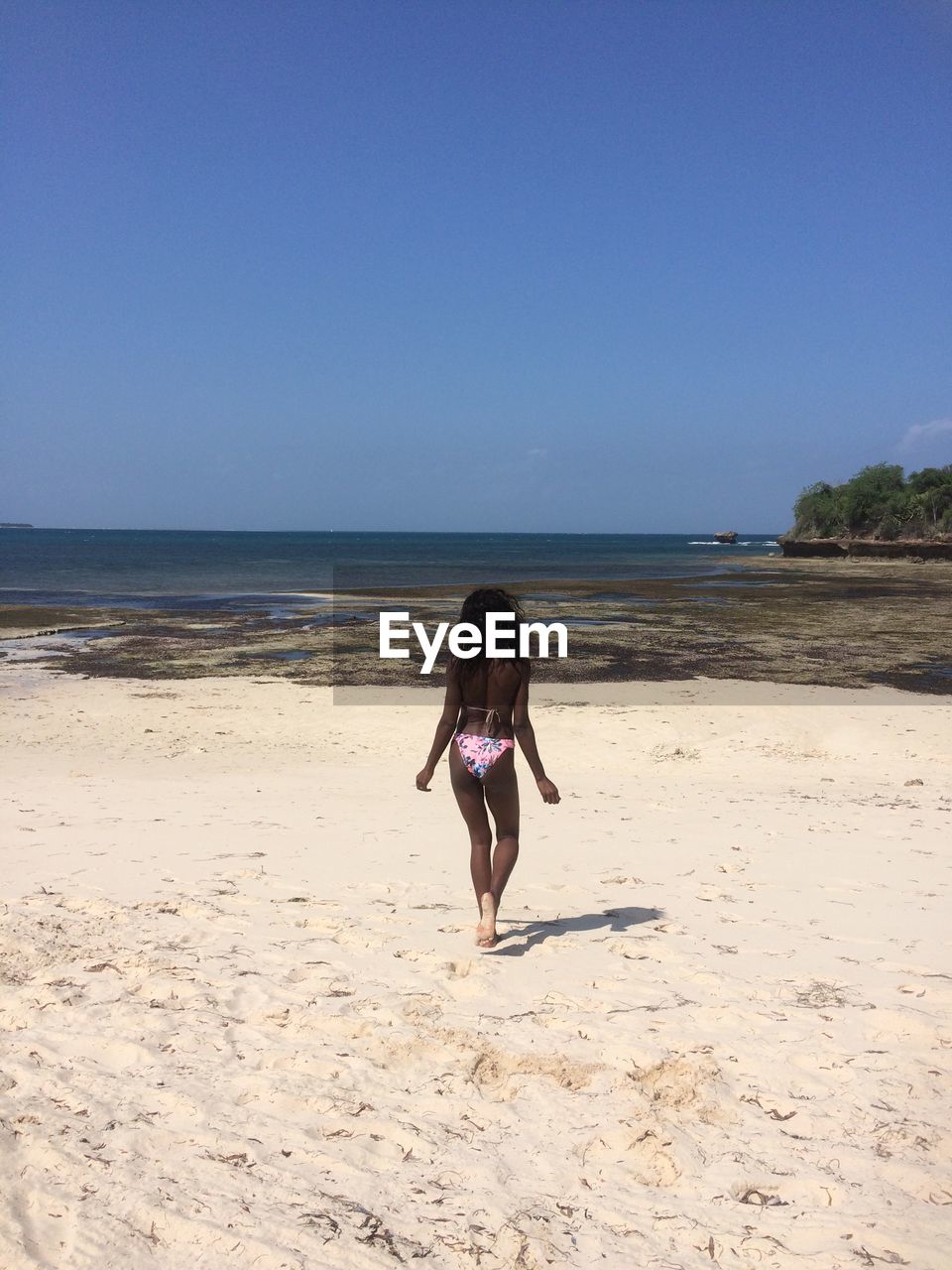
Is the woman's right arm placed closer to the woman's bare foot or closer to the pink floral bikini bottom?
the pink floral bikini bottom

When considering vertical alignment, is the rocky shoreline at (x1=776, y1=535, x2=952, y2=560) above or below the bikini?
above

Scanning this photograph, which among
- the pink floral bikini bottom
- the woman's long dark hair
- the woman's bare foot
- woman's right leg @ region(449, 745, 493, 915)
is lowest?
the woman's bare foot

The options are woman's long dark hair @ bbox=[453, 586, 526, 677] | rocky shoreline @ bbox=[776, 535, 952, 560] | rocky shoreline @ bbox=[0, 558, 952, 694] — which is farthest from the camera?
rocky shoreline @ bbox=[776, 535, 952, 560]

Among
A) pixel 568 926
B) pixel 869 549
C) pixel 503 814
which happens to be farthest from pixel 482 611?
pixel 869 549

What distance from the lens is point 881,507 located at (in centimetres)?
7975

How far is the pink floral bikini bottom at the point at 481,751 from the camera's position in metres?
4.71

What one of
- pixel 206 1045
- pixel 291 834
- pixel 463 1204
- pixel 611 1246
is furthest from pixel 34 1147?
pixel 291 834

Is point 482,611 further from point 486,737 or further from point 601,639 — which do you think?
point 601,639

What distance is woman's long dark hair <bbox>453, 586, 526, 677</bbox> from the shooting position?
15.3 feet

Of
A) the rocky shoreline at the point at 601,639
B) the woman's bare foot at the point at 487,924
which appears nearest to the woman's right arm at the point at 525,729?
the woman's bare foot at the point at 487,924

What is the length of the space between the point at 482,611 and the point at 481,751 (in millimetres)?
695

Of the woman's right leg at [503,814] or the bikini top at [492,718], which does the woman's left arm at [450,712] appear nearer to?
the bikini top at [492,718]

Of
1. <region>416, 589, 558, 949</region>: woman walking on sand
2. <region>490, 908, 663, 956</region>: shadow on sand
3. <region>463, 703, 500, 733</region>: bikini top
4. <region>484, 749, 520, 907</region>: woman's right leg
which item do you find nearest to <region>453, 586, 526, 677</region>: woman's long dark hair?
<region>416, 589, 558, 949</region>: woman walking on sand

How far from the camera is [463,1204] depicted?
2.83m
